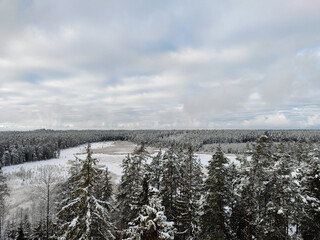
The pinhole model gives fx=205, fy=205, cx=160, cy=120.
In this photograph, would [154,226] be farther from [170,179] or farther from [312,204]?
[312,204]

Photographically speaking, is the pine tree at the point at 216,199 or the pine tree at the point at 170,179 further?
the pine tree at the point at 170,179

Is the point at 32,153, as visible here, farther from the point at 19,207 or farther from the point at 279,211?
the point at 279,211

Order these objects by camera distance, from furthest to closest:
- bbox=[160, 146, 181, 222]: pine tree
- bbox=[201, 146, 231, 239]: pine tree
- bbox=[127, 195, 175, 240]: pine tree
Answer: bbox=[160, 146, 181, 222]: pine tree, bbox=[201, 146, 231, 239]: pine tree, bbox=[127, 195, 175, 240]: pine tree

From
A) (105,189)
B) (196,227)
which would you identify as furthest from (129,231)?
(105,189)

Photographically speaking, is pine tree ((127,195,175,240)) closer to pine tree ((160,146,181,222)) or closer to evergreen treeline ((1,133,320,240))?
evergreen treeline ((1,133,320,240))

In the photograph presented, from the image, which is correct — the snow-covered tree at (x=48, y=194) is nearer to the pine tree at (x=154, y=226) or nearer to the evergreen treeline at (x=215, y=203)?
the evergreen treeline at (x=215, y=203)

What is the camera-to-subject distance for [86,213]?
11.4m

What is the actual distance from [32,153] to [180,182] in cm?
11199

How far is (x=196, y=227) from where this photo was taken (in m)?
19.1

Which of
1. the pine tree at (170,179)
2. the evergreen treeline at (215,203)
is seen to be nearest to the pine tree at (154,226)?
the evergreen treeline at (215,203)

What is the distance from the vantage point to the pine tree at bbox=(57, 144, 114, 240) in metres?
10.9

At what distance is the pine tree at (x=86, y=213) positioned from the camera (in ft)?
35.9

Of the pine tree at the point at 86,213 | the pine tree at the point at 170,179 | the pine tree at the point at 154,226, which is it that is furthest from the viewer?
the pine tree at the point at 170,179

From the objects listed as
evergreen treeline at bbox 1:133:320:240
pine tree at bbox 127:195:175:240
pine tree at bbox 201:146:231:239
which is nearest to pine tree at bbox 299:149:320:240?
evergreen treeline at bbox 1:133:320:240
